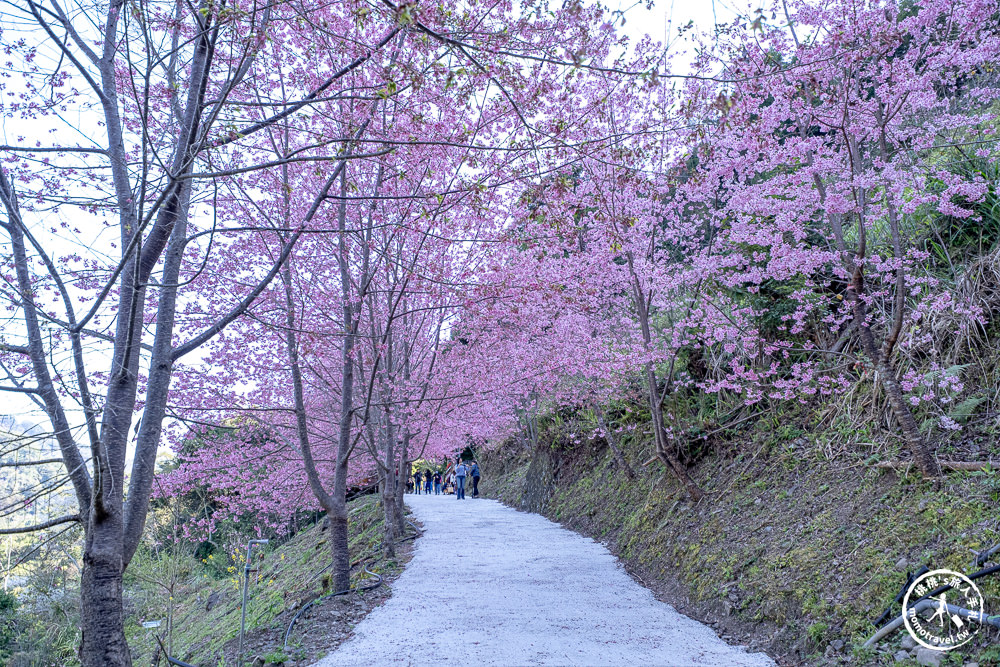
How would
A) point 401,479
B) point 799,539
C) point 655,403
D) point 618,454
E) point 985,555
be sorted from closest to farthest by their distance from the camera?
point 985,555 < point 799,539 < point 655,403 < point 618,454 < point 401,479

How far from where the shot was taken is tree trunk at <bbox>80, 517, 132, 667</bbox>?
3.57 metres

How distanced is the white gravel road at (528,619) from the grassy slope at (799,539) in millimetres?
358

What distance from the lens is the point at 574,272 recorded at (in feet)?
28.2

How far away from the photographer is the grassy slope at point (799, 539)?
3797 millimetres

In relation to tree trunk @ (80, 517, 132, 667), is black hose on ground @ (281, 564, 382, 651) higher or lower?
lower

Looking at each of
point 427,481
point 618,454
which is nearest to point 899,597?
point 618,454

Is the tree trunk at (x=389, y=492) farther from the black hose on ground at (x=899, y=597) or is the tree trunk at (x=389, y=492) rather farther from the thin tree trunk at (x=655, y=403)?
the black hose on ground at (x=899, y=597)

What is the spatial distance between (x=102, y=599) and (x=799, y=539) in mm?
5125

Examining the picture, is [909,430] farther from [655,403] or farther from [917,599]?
[655,403]

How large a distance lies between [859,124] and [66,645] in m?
19.6

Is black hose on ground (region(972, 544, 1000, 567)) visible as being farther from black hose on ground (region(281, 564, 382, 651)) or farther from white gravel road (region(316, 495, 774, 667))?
black hose on ground (region(281, 564, 382, 651))

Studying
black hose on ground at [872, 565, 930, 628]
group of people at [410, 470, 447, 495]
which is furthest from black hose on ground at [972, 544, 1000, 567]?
group of people at [410, 470, 447, 495]

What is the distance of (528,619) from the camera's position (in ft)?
→ 17.4

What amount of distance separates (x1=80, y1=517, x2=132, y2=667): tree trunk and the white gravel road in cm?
137
